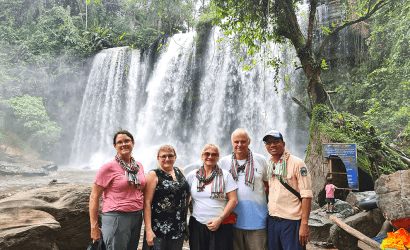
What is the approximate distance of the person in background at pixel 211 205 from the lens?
2.25m

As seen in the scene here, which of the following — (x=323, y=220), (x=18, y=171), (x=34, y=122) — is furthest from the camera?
(x=34, y=122)

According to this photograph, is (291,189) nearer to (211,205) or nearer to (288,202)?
(288,202)

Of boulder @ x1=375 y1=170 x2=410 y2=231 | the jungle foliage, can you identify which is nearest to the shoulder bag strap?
boulder @ x1=375 y1=170 x2=410 y2=231

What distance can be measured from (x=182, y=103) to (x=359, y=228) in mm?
14289

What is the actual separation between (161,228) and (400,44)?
1261 centimetres

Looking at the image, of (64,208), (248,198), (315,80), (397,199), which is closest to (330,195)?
(315,80)

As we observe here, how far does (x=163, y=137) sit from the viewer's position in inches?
685

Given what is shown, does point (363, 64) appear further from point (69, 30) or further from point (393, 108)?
point (69, 30)

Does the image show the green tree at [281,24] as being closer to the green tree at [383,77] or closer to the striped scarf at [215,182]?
the green tree at [383,77]

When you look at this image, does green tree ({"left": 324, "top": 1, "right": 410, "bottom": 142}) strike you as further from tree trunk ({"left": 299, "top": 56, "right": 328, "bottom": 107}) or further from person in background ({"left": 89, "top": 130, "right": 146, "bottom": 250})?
person in background ({"left": 89, "top": 130, "right": 146, "bottom": 250})

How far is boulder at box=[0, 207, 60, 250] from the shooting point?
2682 mm

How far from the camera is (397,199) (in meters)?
2.74

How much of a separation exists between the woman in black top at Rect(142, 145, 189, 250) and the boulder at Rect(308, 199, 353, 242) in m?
3.68

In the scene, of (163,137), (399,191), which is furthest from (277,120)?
(399,191)
